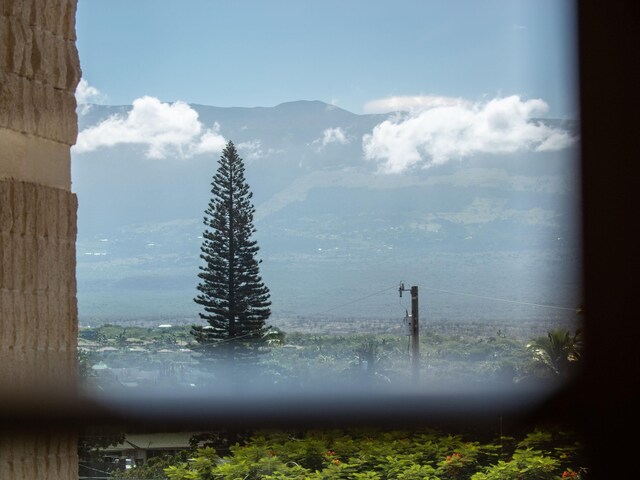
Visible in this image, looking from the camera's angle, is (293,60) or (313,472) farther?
(293,60)

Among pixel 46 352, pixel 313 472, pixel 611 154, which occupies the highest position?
pixel 611 154

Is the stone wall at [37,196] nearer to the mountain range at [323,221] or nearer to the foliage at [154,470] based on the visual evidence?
the foliage at [154,470]

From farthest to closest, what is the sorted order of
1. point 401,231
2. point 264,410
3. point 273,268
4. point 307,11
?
point 307,11
point 401,231
point 273,268
point 264,410

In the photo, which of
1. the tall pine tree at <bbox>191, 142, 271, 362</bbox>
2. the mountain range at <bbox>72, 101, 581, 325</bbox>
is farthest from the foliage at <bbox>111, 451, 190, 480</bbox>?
the mountain range at <bbox>72, 101, 581, 325</bbox>

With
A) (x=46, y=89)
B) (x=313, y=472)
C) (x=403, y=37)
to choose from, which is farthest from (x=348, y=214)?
(x=46, y=89)

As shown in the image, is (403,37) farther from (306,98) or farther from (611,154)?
(611,154)

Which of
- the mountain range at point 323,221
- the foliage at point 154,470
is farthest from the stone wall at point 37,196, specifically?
the mountain range at point 323,221

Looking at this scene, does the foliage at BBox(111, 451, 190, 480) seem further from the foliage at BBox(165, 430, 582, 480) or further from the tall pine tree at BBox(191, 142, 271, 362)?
the tall pine tree at BBox(191, 142, 271, 362)
